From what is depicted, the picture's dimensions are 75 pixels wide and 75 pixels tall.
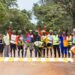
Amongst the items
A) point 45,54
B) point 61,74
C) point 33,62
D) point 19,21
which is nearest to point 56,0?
point 45,54

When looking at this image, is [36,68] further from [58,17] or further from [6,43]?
[58,17]

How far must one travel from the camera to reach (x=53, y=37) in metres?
20.8

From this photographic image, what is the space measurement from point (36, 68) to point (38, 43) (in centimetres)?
627

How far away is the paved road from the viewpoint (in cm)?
1325

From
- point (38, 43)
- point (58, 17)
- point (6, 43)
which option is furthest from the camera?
point (58, 17)

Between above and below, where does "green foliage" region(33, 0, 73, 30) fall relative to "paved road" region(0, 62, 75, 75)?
above

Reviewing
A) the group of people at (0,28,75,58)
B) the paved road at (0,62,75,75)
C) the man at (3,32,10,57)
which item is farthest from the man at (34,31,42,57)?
the paved road at (0,62,75,75)

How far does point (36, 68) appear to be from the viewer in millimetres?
14391

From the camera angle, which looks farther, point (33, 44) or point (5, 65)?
point (33, 44)

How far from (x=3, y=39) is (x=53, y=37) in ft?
8.38

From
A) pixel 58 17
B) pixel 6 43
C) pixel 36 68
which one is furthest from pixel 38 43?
pixel 58 17

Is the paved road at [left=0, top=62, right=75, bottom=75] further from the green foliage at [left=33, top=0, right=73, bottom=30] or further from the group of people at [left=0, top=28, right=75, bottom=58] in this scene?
the green foliage at [left=33, top=0, right=73, bottom=30]

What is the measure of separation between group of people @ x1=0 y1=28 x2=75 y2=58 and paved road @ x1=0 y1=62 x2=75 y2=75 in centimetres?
494

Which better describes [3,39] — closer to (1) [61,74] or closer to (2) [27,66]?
(2) [27,66]
